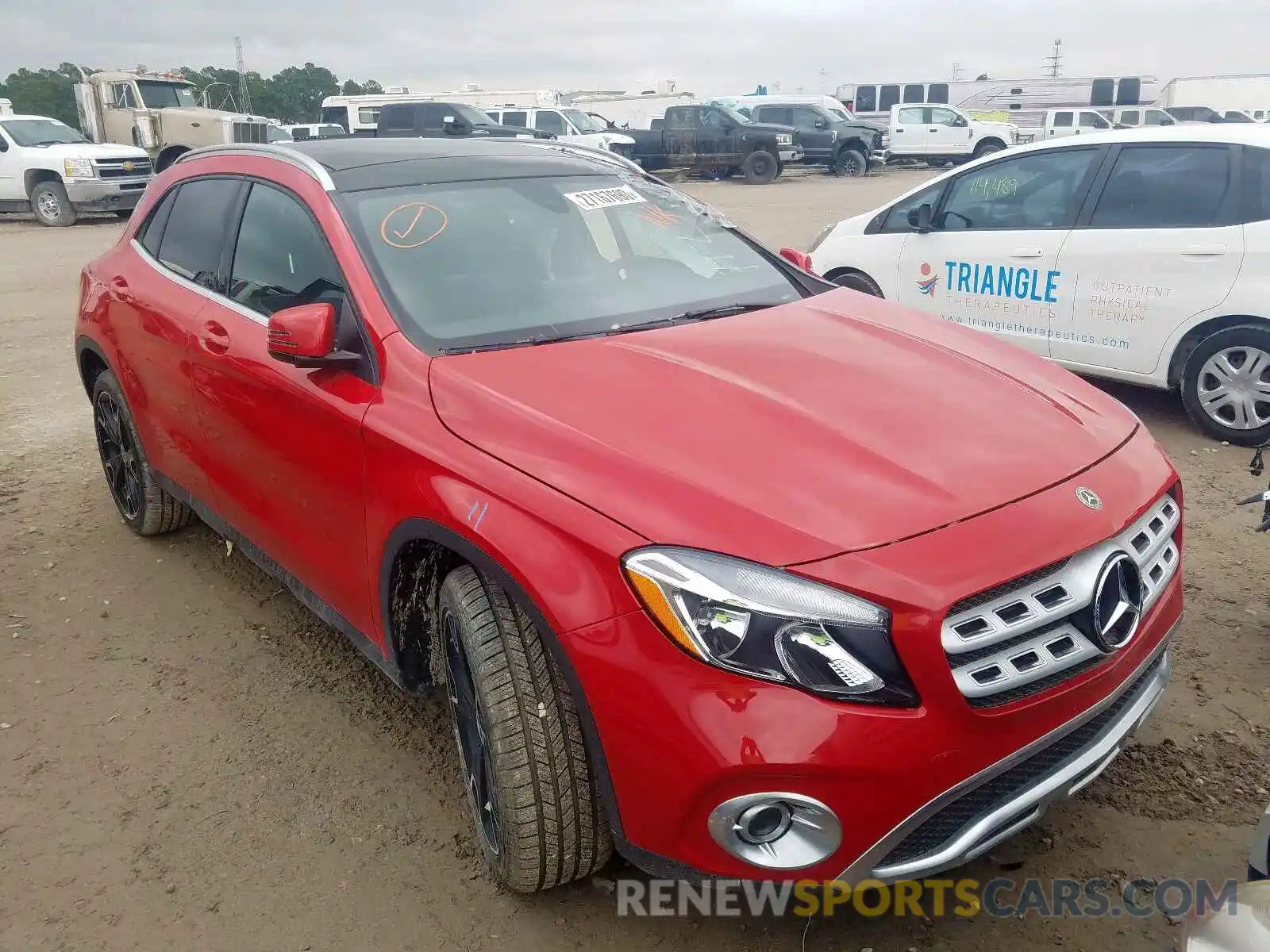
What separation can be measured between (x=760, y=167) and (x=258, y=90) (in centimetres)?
4680

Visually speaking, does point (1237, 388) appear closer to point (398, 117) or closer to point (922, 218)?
point (922, 218)

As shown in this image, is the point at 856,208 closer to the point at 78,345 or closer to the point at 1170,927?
the point at 78,345

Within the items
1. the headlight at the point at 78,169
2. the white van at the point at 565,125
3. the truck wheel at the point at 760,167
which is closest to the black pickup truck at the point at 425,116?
the white van at the point at 565,125

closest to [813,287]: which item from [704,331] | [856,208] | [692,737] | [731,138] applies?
[704,331]

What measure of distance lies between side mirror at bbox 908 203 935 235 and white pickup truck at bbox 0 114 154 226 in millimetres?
15907

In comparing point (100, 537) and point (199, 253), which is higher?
point (199, 253)

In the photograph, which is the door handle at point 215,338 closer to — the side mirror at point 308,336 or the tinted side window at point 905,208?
the side mirror at point 308,336

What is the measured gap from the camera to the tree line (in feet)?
154

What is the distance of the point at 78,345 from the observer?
4555 millimetres

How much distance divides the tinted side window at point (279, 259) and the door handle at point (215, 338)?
0.11 meters

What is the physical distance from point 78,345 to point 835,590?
4005mm

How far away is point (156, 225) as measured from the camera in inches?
161

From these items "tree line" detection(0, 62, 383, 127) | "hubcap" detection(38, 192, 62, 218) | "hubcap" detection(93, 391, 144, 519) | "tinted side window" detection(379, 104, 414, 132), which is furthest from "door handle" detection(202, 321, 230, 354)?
"tree line" detection(0, 62, 383, 127)

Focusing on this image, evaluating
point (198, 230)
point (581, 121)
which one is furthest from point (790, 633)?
point (581, 121)
